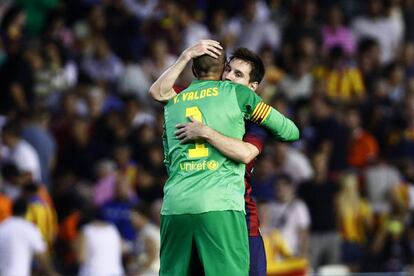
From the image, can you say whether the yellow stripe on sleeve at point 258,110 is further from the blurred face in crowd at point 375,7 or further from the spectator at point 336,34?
the blurred face in crowd at point 375,7

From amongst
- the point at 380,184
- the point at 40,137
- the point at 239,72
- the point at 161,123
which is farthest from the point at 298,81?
the point at 239,72

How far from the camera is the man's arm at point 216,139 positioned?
8.45 meters

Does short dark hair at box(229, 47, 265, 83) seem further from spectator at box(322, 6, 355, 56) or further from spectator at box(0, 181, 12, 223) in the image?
spectator at box(322, 6, 355, 56)

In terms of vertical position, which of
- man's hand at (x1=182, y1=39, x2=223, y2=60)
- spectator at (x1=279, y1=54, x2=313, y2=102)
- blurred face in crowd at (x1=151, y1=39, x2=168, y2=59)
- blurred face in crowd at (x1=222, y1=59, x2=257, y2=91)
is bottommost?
blurred face in crowd at (x1=222, y1=59, x2=257, y2=91)

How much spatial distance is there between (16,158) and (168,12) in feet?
16.2

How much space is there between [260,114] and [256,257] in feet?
3.21

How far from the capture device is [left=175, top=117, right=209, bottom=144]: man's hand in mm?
8445

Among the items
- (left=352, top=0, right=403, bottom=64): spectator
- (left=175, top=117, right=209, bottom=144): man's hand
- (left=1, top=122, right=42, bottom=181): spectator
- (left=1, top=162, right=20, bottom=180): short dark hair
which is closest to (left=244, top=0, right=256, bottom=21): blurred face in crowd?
(left=352, top=0, right=403, bottom=64): spectator

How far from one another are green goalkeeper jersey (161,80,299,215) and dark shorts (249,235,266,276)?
1.34 ft

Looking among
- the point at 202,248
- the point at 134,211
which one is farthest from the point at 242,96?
the point at 134,211

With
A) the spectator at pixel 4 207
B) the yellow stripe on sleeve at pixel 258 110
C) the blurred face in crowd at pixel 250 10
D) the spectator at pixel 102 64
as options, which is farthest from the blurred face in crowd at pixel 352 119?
the yellow stripe on sleeve at pixel 258 110

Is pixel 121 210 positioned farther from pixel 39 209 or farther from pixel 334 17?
pixel 334 17

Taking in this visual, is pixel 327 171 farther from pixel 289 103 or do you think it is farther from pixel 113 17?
pixel 113 17

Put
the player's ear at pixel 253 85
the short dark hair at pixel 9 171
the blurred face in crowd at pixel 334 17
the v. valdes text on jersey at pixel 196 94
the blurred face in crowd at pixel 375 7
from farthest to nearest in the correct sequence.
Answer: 1. the blurred face in crowd at pixel 375 7
2. the blurred face in crowd at pixel 334 17
3. the short dark hair at pixel 9 171
4. the player's ear at pixel 253 85
5. the v. valdes text on jersey at pixel 196 94
